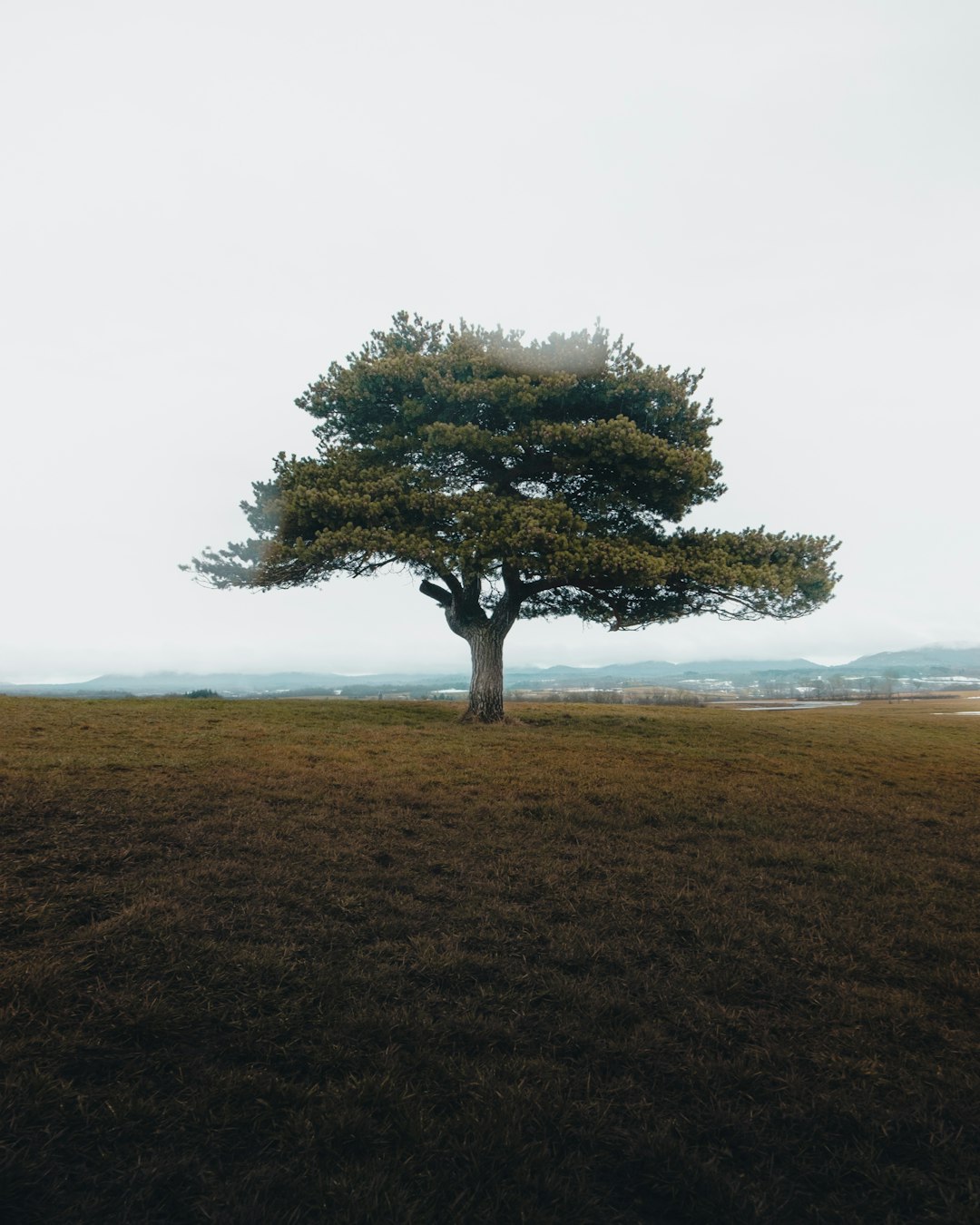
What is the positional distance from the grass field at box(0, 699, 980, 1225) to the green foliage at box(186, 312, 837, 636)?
1019 centimetres

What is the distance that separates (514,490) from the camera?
72.9ft

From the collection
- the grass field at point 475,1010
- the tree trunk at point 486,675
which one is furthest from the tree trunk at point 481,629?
the grass field at point 475,1010

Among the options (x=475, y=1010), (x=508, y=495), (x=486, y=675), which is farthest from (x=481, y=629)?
(x=475, y=1010)

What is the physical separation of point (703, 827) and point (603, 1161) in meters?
6.46

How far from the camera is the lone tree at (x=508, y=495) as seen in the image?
1869cm

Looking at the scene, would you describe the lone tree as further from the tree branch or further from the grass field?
the grass field

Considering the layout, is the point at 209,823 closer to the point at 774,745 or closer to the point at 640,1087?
the point at 640,1087

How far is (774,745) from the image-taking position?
685 inches

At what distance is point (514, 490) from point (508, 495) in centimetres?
49

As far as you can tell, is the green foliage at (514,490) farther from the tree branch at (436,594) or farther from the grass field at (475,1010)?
the grass field at (475,1010)

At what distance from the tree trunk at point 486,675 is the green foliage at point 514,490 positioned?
648 mm

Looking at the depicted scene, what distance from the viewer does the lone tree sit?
736 inches

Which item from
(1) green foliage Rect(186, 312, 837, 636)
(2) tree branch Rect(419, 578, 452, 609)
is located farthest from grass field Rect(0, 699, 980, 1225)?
(2) tree branch Rect(419, 578, 452, 609)

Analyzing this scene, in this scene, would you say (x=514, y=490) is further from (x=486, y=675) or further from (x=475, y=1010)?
(x=475, y=1010)
